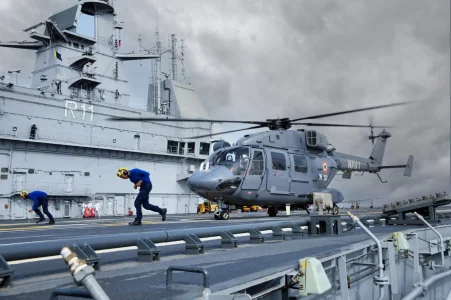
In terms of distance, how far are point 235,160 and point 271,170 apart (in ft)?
4.68

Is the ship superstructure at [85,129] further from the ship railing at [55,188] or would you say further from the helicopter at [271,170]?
the helicopter at [271,170]

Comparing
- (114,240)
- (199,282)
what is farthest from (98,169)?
(199,282)

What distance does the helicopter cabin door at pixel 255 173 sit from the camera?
13.2m

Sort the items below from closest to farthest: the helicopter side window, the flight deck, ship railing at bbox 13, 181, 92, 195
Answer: the flight deck → the helicopter side window → ship railing at bbox 13, 181, 92, 195

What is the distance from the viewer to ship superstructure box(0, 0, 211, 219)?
22.2 meters

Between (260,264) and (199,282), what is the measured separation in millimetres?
1218

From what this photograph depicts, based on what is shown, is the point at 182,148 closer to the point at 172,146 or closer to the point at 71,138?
the point at 172,146

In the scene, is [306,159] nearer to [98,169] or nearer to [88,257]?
[88,257]

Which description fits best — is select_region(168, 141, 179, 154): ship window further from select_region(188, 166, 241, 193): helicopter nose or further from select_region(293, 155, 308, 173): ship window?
select_region(188, 166, 241, 193): helicopter nose

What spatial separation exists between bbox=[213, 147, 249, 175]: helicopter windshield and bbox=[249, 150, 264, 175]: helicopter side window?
253mm

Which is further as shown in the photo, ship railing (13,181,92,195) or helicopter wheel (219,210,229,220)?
ship railing (13,181,92,195)

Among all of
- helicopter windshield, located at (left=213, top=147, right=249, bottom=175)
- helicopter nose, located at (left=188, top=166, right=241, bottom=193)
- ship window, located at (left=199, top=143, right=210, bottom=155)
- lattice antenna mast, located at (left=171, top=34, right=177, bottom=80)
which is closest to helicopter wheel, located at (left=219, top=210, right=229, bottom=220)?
helicopter nose, located at (left=188, top=166, right=241, bottom=193)

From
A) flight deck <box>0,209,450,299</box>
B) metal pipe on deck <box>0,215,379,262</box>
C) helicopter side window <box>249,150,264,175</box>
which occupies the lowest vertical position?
flight deck <box>0,209,450,299</box>

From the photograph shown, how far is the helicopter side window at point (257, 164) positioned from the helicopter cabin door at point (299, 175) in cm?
145
